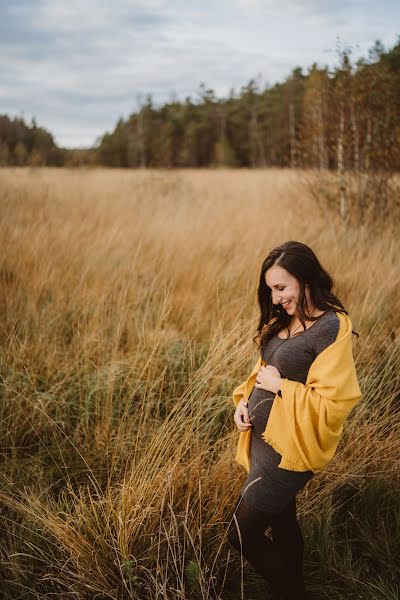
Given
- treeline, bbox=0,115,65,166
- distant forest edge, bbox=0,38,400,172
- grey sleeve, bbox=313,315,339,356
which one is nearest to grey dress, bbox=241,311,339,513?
grey sleeve, bbox=313,315,339,356

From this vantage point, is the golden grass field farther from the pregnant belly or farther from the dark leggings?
the pregnant belly

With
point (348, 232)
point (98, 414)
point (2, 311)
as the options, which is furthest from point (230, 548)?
point (348, 232)

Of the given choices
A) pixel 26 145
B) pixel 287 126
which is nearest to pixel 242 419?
pixel 26 145

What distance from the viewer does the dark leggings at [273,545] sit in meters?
1.42

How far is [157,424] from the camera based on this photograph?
2289 millimetres

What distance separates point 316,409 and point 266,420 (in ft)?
0.78

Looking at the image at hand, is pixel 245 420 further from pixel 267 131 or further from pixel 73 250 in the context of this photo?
pixel 267 131

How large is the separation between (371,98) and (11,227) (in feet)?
15.0

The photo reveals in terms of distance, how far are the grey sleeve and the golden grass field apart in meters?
0.73

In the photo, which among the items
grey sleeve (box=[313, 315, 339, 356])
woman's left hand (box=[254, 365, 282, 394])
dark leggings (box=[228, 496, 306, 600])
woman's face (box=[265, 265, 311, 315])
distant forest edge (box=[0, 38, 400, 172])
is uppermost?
distant forest edge (box=[0, 38, 400, 172])

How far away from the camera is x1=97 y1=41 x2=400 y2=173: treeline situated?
538 centimetres

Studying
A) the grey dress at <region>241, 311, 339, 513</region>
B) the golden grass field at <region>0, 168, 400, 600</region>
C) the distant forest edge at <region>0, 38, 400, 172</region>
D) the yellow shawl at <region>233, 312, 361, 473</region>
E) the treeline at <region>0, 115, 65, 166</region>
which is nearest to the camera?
the yellow shawl at <region>233, 312, 361, 473</region>

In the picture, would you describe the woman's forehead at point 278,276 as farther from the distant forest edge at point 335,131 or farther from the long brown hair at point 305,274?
the distant forest edge at point 335,131

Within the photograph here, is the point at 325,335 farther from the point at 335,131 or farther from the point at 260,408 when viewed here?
the point at 335,131
